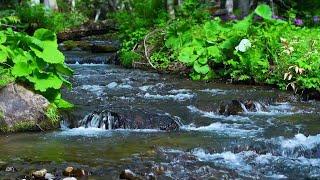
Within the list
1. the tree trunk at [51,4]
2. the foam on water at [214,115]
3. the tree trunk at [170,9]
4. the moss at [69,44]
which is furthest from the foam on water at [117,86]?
the tree trunk at [51,4]

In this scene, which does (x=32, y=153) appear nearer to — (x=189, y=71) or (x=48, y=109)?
(x=48, y=109)

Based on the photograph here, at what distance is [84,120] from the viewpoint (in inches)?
360

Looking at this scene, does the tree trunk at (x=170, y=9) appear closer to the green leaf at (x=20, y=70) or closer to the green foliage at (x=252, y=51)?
the green foliage at (x=252, y=51)

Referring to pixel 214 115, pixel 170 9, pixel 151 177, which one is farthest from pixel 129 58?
pixel 151 177

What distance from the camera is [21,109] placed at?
870cm

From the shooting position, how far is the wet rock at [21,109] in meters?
8.63

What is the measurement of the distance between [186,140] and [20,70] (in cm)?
298

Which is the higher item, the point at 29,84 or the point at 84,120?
the point at 29,84

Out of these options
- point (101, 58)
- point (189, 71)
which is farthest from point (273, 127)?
point (101, 58)

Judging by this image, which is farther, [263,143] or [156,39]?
[156,39]

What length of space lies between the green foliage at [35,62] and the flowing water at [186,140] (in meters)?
0.70

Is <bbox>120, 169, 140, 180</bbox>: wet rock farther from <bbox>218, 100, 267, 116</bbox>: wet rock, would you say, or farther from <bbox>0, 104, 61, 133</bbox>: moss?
<bbox>218, 100, 267, 116</bbox>: wet rock

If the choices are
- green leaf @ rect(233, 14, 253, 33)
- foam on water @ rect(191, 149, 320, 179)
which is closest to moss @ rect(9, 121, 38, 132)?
foam on water @ rect(191, 149, 320, 179)

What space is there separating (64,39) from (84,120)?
1409cm
